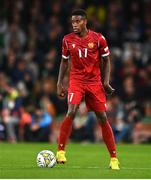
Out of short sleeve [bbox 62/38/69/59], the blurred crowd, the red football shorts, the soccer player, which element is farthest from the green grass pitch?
the blurred crowd

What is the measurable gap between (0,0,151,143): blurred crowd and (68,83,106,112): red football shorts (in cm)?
932

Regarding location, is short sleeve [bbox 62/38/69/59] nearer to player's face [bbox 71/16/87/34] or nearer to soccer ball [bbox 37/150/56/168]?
player's face [bbox 71/16/87/34]

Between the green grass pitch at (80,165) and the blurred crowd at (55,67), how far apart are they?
386cm

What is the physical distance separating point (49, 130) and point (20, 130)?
965 millimetres

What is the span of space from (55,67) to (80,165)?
1140 cm

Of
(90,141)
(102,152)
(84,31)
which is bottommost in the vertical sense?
(90,141)

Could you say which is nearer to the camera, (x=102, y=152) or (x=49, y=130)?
(x=102, y=152)

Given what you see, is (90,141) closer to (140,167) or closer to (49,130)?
(49,130)

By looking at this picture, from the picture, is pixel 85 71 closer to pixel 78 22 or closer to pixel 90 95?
pixel 90 95

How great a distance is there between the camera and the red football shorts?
42.6ft

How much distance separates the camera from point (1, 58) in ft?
84.5

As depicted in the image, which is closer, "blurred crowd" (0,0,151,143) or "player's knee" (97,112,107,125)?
"player's knee" (97,112,107,125)

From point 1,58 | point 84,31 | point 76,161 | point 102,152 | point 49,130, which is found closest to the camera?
point 84,31

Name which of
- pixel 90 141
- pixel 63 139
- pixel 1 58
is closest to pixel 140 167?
pixel 63 139
